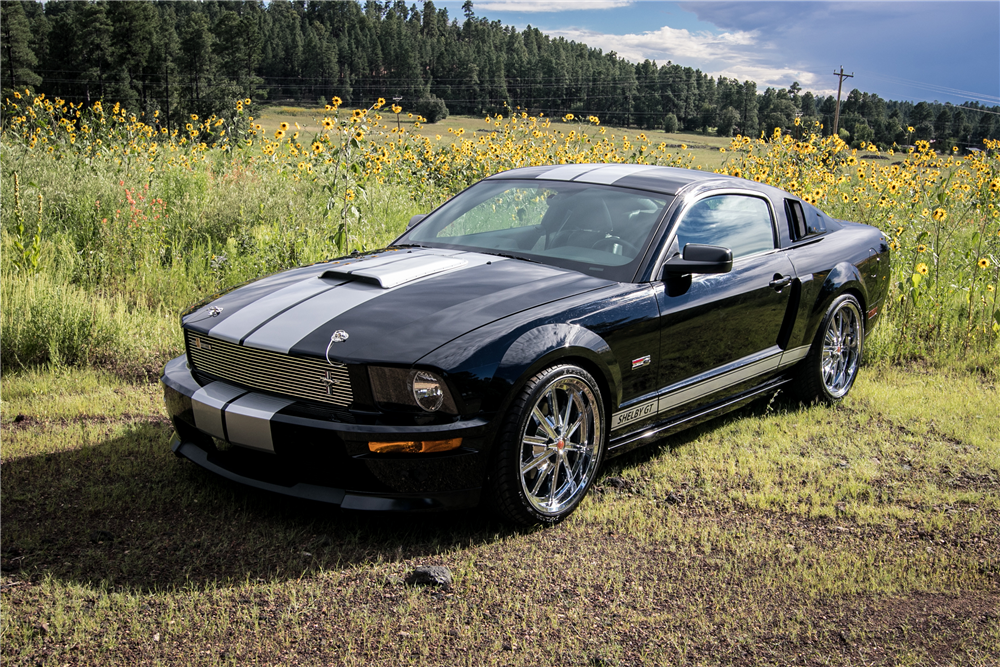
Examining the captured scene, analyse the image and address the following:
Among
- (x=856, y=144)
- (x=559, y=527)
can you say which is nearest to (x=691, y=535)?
(x=559, y=527)

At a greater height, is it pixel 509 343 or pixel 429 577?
pixel 509 343

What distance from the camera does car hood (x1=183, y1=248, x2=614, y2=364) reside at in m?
3.11

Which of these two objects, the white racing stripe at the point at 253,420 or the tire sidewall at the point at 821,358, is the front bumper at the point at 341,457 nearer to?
the white racing stripe at the point at 253,420

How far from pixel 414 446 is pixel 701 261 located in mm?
1692

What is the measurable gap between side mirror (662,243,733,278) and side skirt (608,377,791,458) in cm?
78

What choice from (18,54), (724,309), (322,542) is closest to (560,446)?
(322,542)

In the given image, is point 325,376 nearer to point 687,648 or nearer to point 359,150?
point 687,648

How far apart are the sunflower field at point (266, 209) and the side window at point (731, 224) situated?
94.4 inches

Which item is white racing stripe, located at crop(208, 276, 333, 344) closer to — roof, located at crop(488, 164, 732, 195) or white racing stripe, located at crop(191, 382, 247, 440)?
white racing stripe, located at crop(191, 382, 247, 440)

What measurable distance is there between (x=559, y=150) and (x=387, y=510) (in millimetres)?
7838

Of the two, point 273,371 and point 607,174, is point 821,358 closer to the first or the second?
point 607,174

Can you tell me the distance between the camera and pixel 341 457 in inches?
119

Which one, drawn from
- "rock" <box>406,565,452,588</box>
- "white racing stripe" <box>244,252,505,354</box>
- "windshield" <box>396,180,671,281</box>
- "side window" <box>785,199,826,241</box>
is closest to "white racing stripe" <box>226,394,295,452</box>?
"white racing stripe" <box>244,252,505,354</box>

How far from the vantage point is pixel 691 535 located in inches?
139
